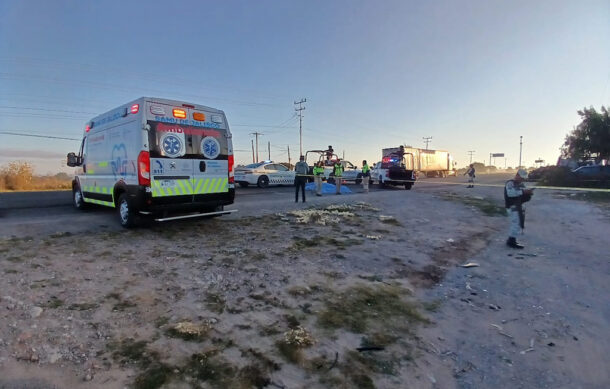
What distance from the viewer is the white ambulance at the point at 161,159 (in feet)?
22.1

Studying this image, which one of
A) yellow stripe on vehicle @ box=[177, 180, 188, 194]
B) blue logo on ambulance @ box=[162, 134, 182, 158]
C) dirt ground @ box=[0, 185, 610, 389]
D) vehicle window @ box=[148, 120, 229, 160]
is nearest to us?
dirt ground @ box=[0, 185, 610, 389]

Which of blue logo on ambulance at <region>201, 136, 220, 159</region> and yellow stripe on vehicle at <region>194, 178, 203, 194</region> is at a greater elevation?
blue logo on ambulance at <region>201, 136, 220, 159</region>

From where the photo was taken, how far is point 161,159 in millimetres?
6891

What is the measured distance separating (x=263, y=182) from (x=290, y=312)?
1773 centimetres

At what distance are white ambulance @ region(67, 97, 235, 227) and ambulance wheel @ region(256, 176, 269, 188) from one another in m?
12.8

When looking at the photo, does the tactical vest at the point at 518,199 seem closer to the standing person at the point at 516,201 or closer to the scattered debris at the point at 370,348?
the standing person at the point at 516,201

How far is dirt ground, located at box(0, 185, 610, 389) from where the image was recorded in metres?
2.91

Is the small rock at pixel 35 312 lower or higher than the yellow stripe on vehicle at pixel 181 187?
lower

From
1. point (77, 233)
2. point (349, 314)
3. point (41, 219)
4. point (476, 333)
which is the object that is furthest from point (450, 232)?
point (41, 219)

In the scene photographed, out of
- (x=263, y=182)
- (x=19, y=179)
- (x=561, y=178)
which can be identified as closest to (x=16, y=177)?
(x=19, y=179)

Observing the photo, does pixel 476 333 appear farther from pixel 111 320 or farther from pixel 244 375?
pixel 111 320

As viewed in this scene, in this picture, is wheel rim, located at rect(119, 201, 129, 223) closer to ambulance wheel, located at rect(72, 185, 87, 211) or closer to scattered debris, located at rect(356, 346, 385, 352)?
ambulance wheel, located at rect(72, 185, 87, 211)

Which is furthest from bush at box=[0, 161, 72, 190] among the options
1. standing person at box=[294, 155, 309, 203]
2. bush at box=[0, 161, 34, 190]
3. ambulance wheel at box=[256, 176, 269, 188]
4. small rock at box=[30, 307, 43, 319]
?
small rock at box=[30, 307, 43, 319]

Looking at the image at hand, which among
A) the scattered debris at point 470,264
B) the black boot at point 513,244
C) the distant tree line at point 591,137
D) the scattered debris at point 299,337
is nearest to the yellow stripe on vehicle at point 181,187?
the scattered debris at point 299,337
